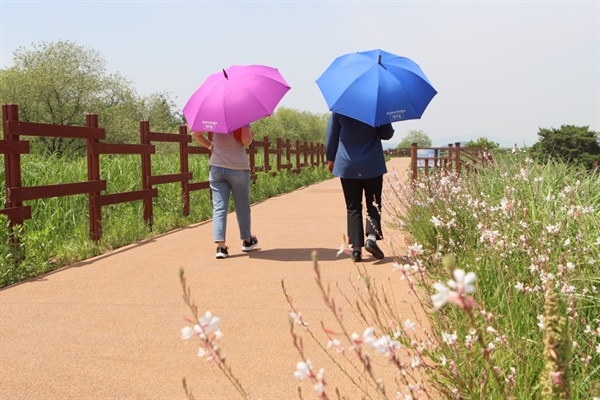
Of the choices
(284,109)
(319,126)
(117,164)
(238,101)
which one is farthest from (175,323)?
(319,126)

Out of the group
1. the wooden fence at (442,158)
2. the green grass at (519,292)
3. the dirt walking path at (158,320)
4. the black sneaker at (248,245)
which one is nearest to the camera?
the green grass at (519,292)

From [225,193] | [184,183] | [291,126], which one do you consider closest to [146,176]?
[184,183]

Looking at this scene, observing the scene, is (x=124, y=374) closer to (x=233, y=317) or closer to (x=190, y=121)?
(x=233, y=317)

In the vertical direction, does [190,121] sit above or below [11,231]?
above

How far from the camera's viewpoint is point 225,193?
22.5 feet

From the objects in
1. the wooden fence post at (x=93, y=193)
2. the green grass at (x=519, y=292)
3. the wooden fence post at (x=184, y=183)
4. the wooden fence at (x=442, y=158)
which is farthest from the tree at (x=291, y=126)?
the green grass at (x=519, y=292)

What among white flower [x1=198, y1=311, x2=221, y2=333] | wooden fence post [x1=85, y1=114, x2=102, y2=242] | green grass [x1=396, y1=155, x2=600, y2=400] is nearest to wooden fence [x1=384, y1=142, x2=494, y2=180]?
green grass [x1=396, y1=155, x2=600, y2=400]

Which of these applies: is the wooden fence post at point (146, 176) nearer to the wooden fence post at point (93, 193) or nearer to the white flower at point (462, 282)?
the wooden fence post at point (93, 193)

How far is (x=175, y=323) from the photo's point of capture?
A: 4.21m

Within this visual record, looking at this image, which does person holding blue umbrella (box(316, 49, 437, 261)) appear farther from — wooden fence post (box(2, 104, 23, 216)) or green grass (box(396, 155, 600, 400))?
wooden fence post (box(2, 104, 23, 216))

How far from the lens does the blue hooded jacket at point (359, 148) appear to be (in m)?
6.19

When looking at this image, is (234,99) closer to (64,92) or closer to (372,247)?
(372,247)

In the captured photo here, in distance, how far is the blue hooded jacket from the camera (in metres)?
6.19

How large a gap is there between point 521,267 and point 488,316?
1872mm
